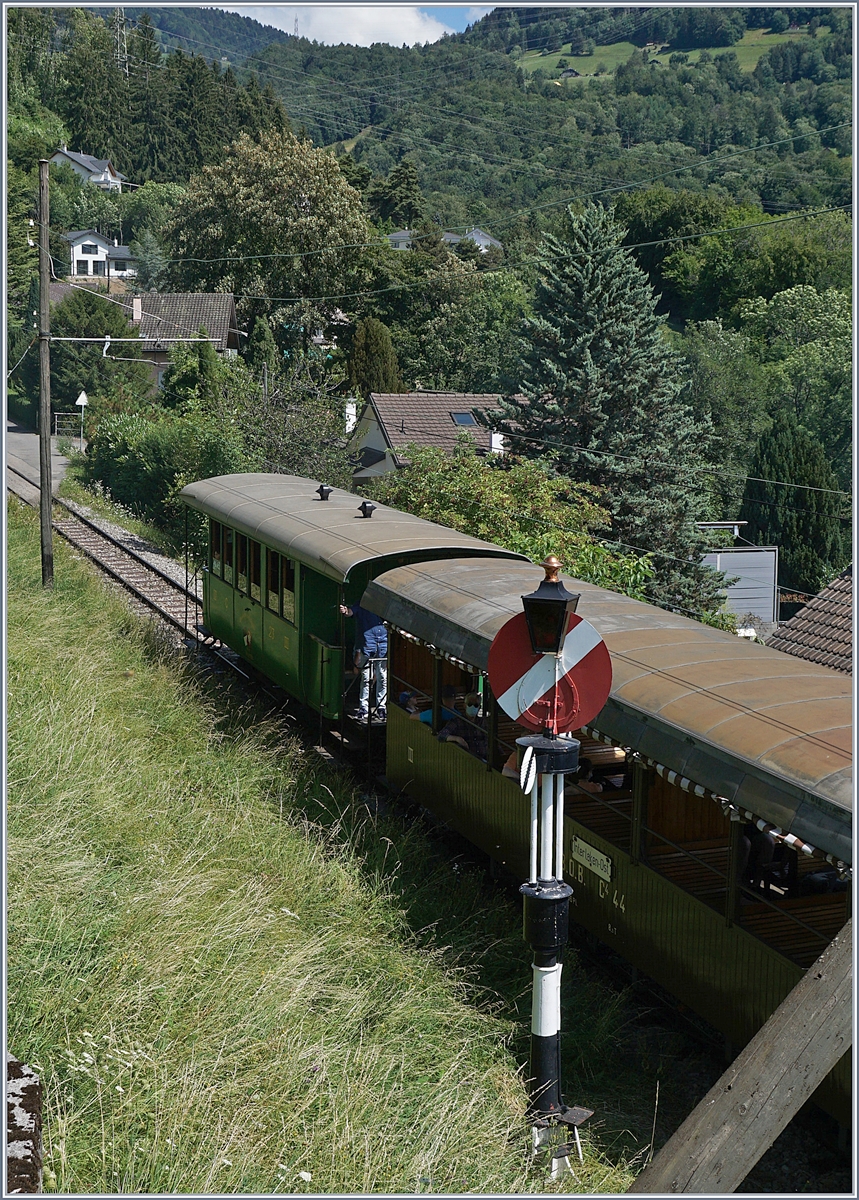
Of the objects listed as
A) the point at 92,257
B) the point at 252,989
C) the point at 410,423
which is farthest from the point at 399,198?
the point at 252,989

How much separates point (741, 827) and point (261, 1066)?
2870mm

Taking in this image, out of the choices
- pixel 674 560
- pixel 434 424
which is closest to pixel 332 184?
pixel 434 424

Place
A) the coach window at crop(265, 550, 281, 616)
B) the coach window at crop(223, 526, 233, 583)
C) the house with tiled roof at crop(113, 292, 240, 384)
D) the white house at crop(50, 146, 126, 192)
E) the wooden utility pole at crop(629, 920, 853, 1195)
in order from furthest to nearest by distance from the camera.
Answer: the white house at crop(50, 146, 126, 192) → the house with tiled roof at crop(113, 292, 240, 384) → the coach window at crop(223, 526, 233, 583) → the coach window at crop(265, 550, 281, 616) → the wooden utility pole at crop(629, 920, 853, 1195)

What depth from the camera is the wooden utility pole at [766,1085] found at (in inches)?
Answer: 158

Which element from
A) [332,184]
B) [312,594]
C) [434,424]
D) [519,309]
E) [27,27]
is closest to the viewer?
[312,594]

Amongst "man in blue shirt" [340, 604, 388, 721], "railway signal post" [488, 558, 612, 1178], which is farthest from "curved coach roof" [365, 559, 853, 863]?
"man in blue shirt" [340, 604, 388, 721]

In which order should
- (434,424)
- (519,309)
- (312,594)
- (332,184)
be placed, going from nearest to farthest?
(312,594), (434,424), (332,184), (519,309)

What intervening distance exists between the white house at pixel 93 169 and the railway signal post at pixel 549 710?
4729 inches

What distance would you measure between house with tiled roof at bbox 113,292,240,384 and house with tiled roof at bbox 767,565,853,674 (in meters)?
37.9

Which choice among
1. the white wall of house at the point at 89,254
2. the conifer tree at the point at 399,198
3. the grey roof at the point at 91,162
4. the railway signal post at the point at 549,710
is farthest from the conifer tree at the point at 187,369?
the grey roof at the point at 91,162

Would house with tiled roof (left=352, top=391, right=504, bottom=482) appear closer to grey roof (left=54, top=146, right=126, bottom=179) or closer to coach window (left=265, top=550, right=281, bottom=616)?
coach window (left=265, top=550, right=281, bottom=616)

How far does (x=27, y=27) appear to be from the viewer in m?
106

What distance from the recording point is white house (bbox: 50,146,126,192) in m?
116

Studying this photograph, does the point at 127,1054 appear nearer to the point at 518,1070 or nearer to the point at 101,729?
the point at 518,1070
